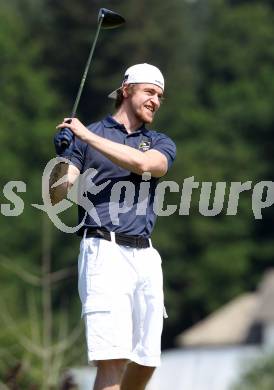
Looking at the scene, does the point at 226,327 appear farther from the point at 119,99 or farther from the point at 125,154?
the point at 125,154

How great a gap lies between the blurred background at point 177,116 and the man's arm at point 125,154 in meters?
53.6

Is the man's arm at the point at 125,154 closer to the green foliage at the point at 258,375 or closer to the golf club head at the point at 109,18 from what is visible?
the golf club head at the point at 109,18

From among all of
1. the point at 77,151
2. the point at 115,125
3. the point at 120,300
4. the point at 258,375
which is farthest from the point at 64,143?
the point at 258,375

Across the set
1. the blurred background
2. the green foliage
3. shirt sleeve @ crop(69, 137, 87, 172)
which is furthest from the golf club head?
the blurred background

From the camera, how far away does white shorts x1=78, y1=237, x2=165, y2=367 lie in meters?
9.77

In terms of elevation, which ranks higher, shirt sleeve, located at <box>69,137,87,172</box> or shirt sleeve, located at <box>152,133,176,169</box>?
shirt sleeve, located at <box>152,133,176,169</box>

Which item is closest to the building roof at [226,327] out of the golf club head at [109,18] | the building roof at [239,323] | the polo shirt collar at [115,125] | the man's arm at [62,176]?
the building roof at [239,323]

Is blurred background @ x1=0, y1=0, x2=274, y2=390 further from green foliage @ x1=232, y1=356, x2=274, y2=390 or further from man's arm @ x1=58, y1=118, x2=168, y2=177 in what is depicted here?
man's arm @ x1=58, y1=118, x2=168, y2=177

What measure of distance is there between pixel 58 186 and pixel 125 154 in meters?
0.52

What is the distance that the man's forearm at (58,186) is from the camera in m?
9.95

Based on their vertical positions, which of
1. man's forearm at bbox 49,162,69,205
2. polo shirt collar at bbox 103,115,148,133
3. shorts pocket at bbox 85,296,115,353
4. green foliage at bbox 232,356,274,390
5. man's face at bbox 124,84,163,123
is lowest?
shorts pocket at bbox 85,296,115,353

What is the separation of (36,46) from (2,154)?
41.7 feet

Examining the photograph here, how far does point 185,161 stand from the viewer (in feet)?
253

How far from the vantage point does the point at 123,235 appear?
Answer: 9.93 metres
